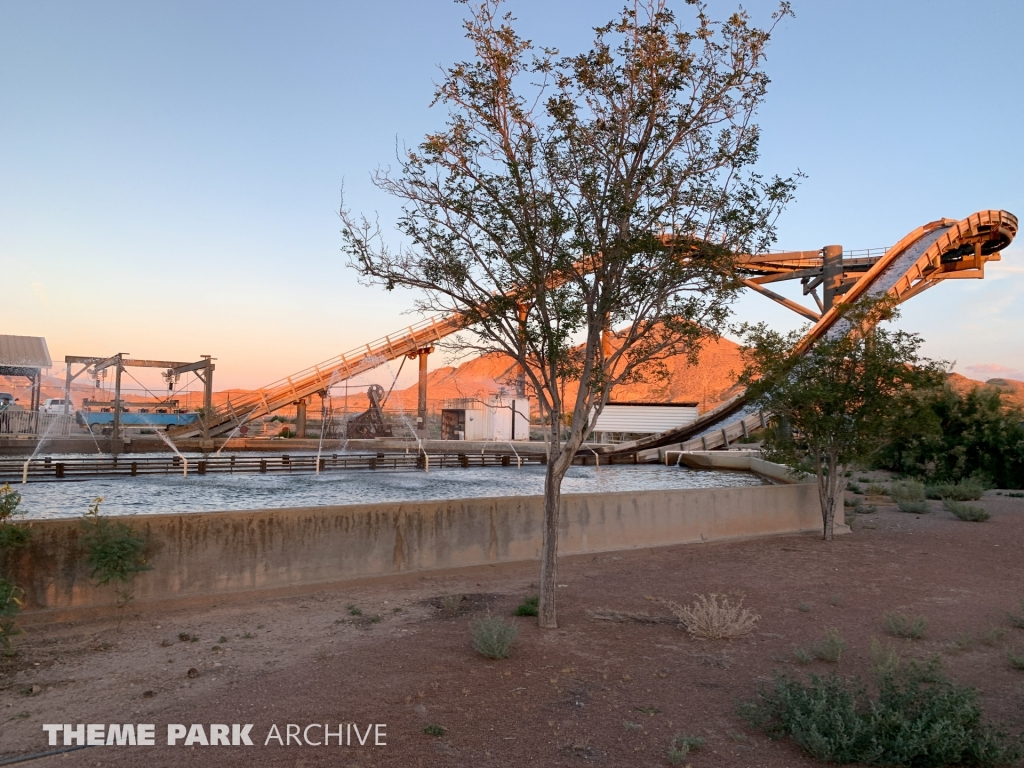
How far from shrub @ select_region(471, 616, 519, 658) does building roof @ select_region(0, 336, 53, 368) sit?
42.2m

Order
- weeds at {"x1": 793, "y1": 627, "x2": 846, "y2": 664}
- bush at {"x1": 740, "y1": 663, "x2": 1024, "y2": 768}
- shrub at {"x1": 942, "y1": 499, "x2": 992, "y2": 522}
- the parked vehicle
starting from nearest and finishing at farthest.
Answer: bush at {"x1": 740, "y1": 663, "x2": 1024, "y2": 768} → weeds at {"x1": 793, "y1": 627, "x2": 846, "y2": 664} → shrub at {"x1": 942, "y1": 499, "x2": 992, "y2": 522} → the parked vehicle

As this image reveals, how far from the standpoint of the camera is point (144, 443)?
41.4 m

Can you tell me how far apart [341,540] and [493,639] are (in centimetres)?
406

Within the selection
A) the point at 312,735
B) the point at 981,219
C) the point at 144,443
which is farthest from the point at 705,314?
the point at 981,219

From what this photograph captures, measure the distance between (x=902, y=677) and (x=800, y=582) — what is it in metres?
4.91

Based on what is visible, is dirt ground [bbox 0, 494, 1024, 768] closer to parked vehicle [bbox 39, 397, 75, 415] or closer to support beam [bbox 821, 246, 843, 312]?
parked vehicle [bbox 39, 397, 75, 415]

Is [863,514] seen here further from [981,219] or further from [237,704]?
[981,219]

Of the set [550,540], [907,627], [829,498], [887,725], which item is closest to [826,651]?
[907,627]

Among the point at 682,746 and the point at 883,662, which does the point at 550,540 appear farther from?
the point at 883,662

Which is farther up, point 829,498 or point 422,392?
point 422,392

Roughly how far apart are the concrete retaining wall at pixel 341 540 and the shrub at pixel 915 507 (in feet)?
28.9

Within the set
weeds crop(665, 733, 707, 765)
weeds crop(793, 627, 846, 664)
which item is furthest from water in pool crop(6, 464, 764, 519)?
weeds crop(665, 733, 707, 765)

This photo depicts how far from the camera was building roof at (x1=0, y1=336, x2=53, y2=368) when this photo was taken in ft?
136

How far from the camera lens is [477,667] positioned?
7473 mm
